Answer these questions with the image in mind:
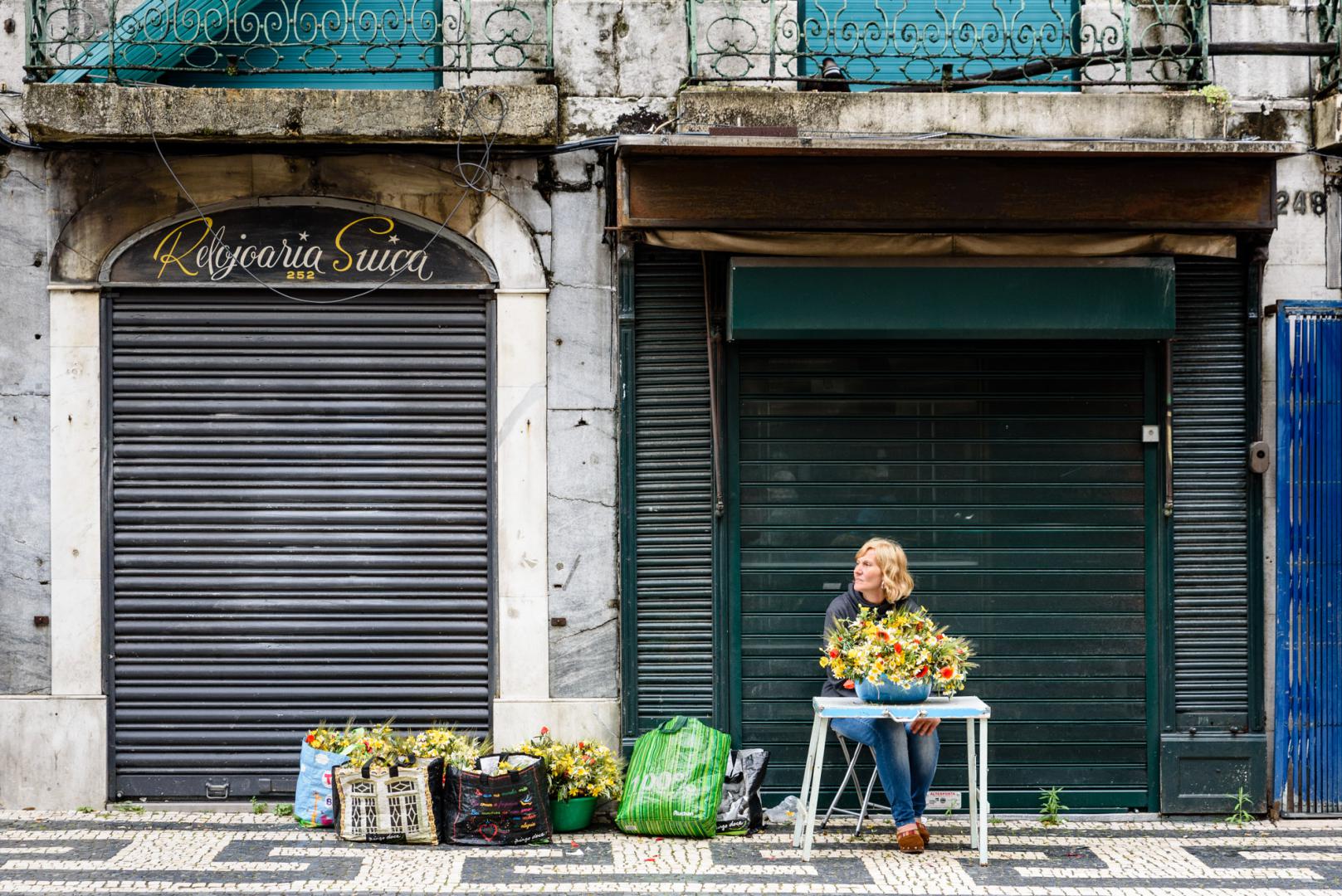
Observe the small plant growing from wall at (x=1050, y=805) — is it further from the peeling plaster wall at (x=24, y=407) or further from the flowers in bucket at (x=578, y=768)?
the peeling plaster wall at (x=24, y=407)

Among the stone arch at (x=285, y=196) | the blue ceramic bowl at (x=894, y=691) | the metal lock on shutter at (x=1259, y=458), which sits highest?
the stone arch at (x=285, y=196)

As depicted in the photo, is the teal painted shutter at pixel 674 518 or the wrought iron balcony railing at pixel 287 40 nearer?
the wrought iron balcony railing at pixel 287 40

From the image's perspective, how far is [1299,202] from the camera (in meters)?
8.39

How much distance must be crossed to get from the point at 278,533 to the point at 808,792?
3408 mm

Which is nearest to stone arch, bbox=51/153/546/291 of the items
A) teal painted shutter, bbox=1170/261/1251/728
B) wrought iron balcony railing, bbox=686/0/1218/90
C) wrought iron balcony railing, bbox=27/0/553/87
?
wrought iron balcony railing, bbox=27/0/553/87

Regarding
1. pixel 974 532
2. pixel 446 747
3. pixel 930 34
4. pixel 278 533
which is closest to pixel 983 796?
pixel 974 532

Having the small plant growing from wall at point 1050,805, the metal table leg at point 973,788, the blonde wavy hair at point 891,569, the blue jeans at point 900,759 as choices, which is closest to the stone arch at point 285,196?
the blonde wavy hair at point 891,569

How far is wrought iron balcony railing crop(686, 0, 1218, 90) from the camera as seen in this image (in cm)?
815

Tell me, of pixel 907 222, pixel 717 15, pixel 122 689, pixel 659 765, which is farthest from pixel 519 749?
pixel 717 15

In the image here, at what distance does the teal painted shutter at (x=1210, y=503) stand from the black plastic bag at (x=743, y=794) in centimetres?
255

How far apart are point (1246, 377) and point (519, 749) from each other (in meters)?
4.77

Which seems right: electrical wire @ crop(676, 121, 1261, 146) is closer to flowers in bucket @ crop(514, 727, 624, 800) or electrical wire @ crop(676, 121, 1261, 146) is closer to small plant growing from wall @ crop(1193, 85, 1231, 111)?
small plant growing from wall @ crop(1193, 85, 1231, 111)

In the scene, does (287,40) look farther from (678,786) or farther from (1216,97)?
(1216,97)

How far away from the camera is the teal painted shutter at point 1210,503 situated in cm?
829
